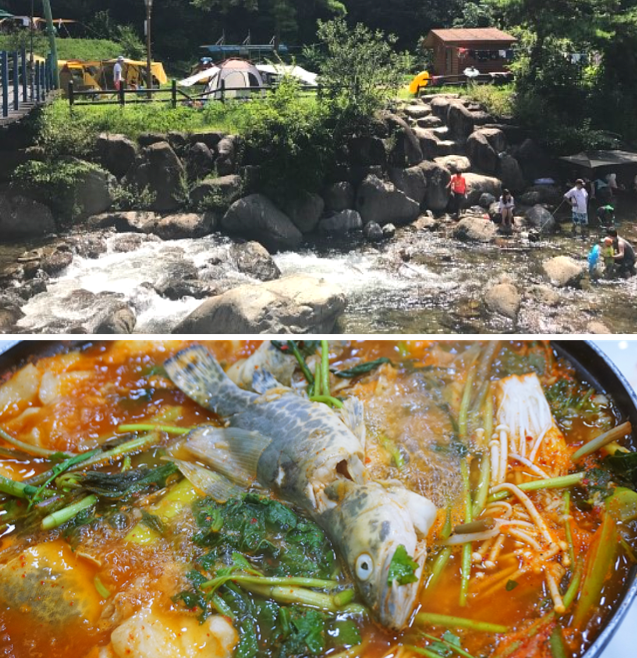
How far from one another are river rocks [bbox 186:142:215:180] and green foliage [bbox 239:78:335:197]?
6.7 inches

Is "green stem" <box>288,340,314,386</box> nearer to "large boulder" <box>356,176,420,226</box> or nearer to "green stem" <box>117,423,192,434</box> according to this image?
"green stem" <box>117,423,192,434</box>

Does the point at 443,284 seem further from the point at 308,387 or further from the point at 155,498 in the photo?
the point at 155,498

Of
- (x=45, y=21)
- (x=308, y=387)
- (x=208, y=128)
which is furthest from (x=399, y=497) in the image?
(x=45, y=21)

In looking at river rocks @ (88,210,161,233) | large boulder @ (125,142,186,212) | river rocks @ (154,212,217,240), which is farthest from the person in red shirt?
river rocks @ (88,210,161,233)

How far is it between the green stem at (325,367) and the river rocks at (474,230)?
1.24m

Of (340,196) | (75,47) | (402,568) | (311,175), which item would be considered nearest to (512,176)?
(340,196)

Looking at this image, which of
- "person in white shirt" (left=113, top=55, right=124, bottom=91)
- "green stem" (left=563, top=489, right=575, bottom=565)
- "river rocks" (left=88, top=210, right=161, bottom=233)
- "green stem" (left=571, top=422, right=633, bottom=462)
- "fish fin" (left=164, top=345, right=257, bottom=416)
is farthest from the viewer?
"river rocks" (left=88, top=210, right=161, bottom=233)

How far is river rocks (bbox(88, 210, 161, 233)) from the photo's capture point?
2961mm

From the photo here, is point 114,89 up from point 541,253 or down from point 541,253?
up

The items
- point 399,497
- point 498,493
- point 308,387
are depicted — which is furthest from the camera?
point 308,387

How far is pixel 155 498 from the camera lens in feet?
5.02

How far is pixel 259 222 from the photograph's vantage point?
2.99 m

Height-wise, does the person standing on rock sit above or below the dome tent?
below

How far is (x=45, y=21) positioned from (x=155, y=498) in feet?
7.14
